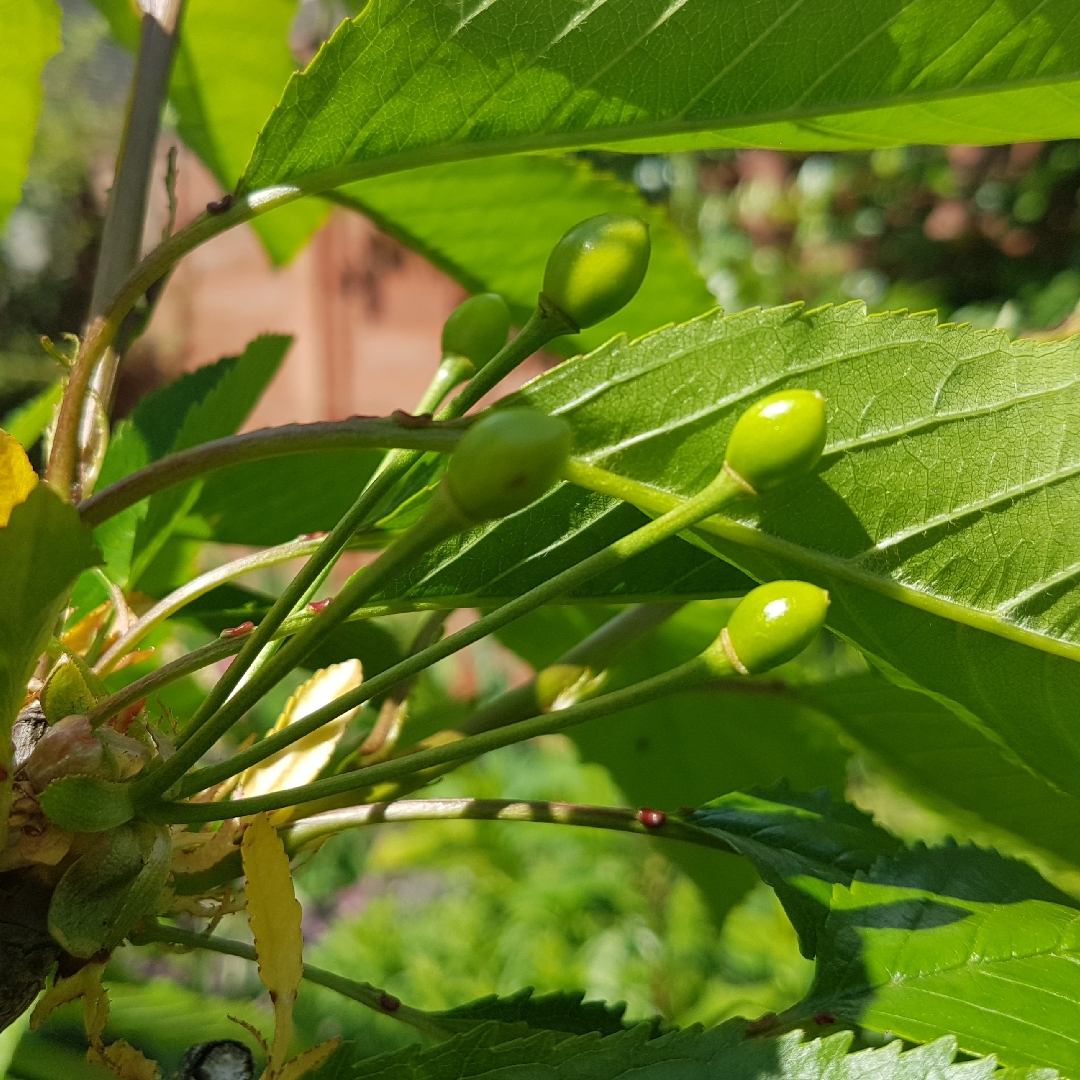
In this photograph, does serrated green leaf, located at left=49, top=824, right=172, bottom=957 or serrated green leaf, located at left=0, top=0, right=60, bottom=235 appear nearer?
serrated green leaf, located at left=49, top=824, right=172, bottom=957

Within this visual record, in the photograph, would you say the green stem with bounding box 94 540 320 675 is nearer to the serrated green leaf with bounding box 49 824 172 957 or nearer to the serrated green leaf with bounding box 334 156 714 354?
the serrated green leaf with bounding box 49 824 172 957

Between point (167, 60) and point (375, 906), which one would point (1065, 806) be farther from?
point (375, 906)

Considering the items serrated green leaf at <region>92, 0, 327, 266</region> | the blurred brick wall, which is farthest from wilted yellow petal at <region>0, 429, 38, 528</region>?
the blurred brick wall

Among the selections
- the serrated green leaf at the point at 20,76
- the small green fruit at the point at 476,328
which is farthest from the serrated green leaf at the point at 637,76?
the serrated green leaf at the point at 20,76

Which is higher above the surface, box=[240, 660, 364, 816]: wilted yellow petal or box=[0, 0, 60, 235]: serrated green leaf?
box=[0, 0, 60, 235]: serrated green leaf

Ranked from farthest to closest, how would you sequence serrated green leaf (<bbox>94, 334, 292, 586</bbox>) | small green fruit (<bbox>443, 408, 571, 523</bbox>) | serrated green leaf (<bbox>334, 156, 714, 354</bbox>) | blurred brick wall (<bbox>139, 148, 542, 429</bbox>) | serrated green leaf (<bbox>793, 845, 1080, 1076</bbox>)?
1. blurred brick wall (<bbox>139, 148, 542, 429</bbox>)
2. serrated green leaf (<bbox>334, 156, 714, 354</bbox>)
3. serrated green leaf (<bbox>94, 334, 292, 586</bbox>)
4. serrated green leaf (<bbox>793, 845, 1080, 1076</bbox>)
5. small green fruit (<bbox>443, 408, 571, 523</bbox>)
